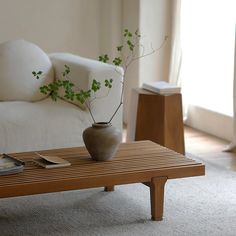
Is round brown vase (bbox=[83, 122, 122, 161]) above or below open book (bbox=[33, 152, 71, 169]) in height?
above

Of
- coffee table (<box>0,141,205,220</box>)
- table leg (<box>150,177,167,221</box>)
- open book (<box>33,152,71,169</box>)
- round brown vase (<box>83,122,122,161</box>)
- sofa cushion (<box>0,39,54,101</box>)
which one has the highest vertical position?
sofa cushion (<box>0,39,54,101</box>)

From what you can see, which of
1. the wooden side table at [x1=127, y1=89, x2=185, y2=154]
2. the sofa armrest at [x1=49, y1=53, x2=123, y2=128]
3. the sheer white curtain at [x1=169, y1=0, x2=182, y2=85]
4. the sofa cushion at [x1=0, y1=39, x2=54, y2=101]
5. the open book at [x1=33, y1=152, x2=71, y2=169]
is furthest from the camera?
the sheer white curtain at [x1=169, y1=0, x2=182, y2=85]

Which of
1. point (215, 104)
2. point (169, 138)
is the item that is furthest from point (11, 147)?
point (215, 104)

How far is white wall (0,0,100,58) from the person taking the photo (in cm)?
→ 559

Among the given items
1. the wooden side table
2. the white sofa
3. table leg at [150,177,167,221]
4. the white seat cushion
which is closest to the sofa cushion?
the white sofa

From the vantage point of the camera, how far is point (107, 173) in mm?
3059

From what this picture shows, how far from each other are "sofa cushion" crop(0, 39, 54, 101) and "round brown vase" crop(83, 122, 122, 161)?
3.97 ft

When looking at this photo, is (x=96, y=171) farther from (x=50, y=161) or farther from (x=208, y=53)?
(x=208, y=53)

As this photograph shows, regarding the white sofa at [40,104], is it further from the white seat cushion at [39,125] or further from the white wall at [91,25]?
the white wall at [91,25]

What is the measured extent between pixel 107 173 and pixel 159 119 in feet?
4.95

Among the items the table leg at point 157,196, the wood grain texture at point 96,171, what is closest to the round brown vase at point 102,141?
the wood grain texture at point 96,171

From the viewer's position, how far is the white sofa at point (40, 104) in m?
3.86

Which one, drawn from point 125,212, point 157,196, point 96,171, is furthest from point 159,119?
point 96,171

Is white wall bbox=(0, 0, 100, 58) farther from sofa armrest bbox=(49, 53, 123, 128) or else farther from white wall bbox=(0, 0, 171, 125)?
sofa armrest bbox=(49, 53, 123, 128)
